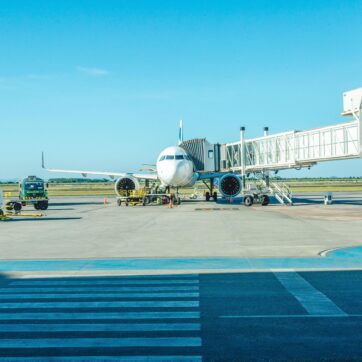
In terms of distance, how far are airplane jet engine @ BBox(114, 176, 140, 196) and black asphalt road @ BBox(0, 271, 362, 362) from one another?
37.4 meters

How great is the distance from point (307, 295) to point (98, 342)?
191 inches

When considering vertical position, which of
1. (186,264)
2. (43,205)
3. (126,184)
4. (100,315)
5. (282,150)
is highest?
(282,150)

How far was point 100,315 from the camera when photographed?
9.23 metres

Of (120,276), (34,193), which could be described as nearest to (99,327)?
(120,276)

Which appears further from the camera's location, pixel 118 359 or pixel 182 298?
pixel 182 298

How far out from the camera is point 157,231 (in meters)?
24.1

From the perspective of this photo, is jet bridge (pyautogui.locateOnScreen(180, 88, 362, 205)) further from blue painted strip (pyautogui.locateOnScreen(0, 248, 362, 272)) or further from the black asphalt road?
the black asphalt road

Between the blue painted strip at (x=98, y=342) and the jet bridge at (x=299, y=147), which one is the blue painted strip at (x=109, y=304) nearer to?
the blue painted strip at (x=98, y=342)

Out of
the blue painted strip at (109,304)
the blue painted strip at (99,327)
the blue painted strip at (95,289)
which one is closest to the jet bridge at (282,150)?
the blue painted strip at (95,289)

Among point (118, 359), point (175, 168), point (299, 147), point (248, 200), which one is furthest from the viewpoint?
point (248, 200)

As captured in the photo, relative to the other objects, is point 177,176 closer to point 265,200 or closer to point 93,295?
point 265,200

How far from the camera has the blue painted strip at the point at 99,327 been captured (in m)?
8.31

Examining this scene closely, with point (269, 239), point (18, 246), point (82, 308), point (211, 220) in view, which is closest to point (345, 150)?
point (211, 220)

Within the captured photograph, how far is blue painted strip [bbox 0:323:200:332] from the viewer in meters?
8.31
